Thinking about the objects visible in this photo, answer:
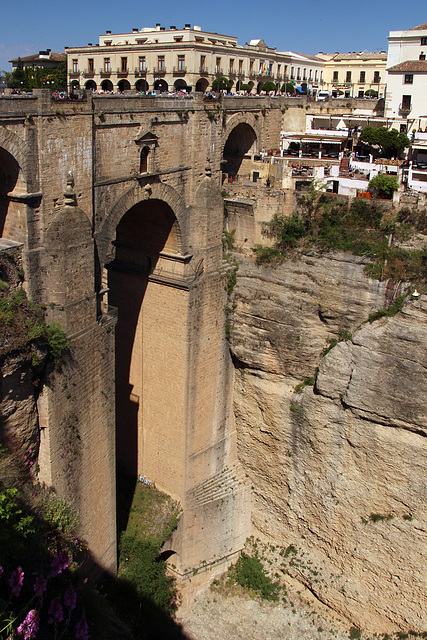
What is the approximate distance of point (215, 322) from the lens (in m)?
17.8

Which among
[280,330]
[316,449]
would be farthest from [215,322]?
[316,449]

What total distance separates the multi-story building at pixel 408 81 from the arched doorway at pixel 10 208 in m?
17.1

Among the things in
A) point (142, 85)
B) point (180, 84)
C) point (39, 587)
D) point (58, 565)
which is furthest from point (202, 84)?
point (39, 587)

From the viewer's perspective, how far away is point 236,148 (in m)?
21.1

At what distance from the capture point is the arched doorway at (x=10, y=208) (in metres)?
Result: 11.8

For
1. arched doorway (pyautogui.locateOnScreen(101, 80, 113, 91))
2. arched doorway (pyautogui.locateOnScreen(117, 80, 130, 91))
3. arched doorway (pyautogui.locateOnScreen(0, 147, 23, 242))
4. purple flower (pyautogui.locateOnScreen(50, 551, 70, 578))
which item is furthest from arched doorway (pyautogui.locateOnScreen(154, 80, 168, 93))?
purple flower (pyautogui.locateOnScreen(50, 551, 70, 578))

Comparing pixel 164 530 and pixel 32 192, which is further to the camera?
pixel 164 530

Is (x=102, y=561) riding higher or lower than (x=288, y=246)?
lower

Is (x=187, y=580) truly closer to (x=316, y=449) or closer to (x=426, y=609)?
(x=316, y=449)

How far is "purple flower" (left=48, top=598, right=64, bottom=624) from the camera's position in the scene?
890cm

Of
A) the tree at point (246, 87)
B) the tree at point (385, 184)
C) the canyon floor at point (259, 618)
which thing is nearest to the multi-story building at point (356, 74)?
the tree at point (246, 87)

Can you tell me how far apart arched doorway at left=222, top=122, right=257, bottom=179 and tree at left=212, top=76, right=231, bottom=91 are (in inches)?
289

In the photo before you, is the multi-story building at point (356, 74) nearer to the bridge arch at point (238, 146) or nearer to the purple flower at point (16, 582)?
the bridge arch at point (238, 146)

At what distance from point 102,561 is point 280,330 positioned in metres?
7.51
